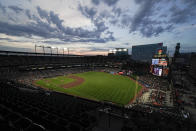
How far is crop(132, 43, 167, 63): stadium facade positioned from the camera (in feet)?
236

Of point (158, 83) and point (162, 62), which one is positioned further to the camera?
point (158, 83)

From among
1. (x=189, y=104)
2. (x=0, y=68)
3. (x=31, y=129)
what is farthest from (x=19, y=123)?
(x=0, y=68)

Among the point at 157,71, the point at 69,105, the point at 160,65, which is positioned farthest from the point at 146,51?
the point at 69,105

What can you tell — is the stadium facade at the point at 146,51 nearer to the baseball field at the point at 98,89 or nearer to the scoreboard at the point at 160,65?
the scoreboard at the point at 160,65

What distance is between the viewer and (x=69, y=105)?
22.5 ft

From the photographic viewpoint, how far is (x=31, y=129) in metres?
2.77

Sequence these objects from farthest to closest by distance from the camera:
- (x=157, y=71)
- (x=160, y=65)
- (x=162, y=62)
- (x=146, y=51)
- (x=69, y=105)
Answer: (x=146, y=51), (x=157, y=71), (x=160, y=65), (x=162, y=62), (x=69, y=105)

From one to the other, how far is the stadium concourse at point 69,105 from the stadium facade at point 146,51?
2210cm

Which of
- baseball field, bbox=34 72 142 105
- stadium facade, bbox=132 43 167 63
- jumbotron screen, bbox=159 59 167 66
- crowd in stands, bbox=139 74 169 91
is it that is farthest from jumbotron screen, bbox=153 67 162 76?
stadium facade, bbox=132 43 167 63

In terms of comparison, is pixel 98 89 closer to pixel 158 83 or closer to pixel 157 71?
pixel 157 71

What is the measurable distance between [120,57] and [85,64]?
114ft

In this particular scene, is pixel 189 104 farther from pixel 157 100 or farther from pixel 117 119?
pixel 117 119

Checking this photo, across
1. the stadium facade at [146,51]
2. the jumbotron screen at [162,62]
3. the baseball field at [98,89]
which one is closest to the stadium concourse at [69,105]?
the baseball field at [98,89]

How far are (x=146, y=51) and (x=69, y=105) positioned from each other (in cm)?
8558
